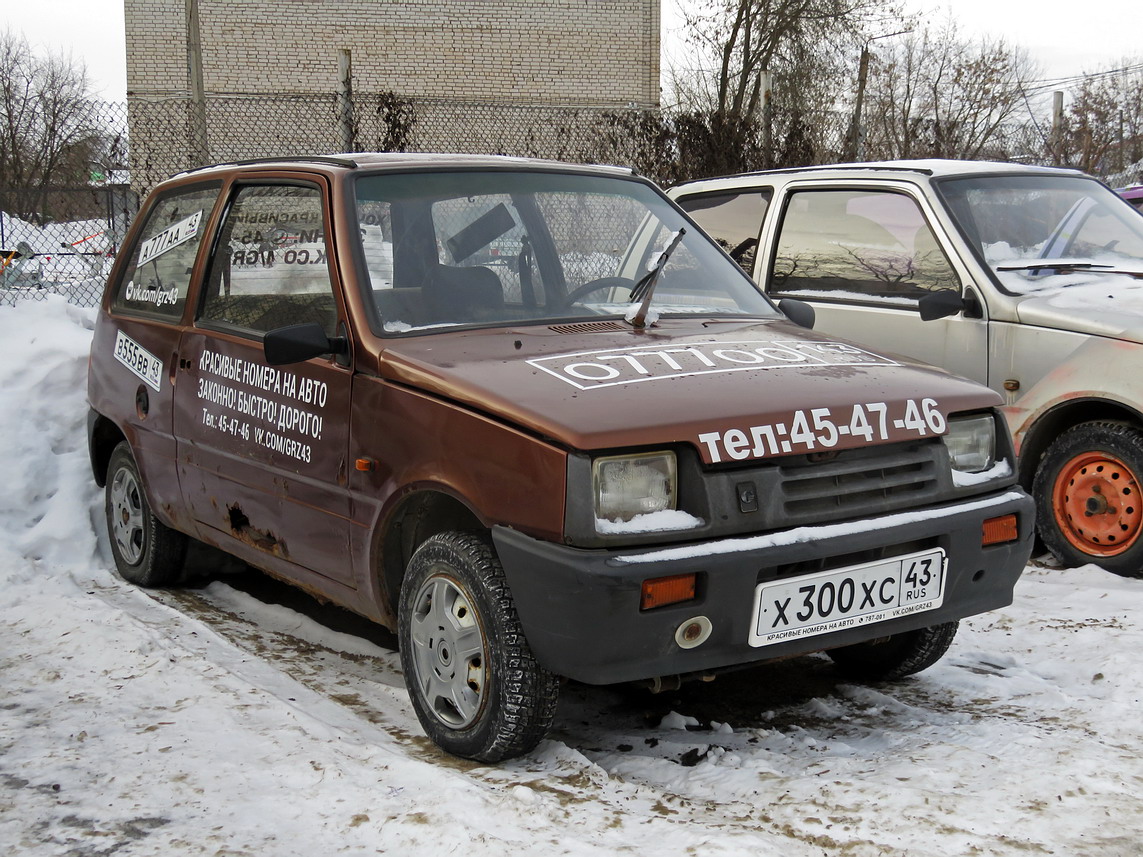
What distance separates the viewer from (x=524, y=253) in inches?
165

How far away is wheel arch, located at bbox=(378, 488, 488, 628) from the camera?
349cm

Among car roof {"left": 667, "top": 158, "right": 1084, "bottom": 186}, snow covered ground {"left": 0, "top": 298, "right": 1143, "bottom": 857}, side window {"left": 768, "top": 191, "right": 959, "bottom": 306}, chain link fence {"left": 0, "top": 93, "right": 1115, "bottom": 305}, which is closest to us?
snow covered ground {"left": 0, "top": 298, "right": 1143, "bottom": 857}

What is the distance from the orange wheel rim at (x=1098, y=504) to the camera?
16.9 feet

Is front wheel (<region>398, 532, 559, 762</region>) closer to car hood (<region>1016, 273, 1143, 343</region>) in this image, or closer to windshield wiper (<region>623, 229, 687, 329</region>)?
windshield wiper (<region>623, 229, 687, 329</region>)

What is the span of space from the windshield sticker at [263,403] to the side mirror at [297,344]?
0.16m

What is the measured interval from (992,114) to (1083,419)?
80.9 feet

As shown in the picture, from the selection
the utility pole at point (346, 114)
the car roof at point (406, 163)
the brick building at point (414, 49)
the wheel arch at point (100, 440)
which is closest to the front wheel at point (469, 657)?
the car roof at point (406, 163)

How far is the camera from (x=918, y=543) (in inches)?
130

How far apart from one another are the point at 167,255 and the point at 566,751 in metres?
→ 2.90

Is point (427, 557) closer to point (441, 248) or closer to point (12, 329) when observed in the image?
point (441, 248)

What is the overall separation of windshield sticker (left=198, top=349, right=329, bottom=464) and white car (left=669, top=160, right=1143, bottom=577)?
2.83 m

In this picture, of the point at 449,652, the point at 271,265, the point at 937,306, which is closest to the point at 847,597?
the point at 449,652

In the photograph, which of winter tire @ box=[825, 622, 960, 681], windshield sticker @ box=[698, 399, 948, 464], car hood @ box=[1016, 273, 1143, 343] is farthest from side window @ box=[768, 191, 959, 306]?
windshield sticker @ box=[698, 399, 948, 464]

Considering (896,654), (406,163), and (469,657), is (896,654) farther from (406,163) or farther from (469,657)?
(406,163)
